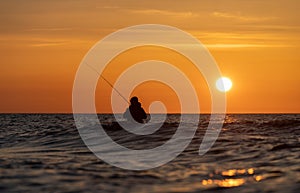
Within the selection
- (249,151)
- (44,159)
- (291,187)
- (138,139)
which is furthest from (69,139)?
(291,187)

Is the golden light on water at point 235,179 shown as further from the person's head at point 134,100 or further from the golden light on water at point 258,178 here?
the person's head at point 134,100

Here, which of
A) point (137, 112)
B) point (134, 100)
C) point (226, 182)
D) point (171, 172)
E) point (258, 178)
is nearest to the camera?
point (226, 182)

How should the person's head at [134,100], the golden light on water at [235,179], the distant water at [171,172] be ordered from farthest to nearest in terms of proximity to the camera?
the person's head at [134,100] < the golden light on water at [235,179] < the distant water at [171,172]

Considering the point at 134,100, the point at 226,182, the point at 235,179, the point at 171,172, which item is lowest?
the point at 226,182

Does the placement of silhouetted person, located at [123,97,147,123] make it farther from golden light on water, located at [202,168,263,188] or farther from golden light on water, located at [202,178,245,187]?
golden light on water, located at [202,178,245,187]

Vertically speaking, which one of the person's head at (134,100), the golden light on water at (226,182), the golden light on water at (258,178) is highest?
the person's head at (134,100)

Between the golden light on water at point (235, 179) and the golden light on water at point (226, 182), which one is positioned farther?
the golden light on water at point (235, 179)

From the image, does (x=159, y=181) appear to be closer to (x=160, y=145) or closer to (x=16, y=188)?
(x=16, y=188)

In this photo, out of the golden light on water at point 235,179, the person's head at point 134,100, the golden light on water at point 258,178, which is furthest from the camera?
the person's head at point 134,100

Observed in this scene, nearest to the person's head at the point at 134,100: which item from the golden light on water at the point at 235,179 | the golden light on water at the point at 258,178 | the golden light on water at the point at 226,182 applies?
the golden light on water at the point at 235,179

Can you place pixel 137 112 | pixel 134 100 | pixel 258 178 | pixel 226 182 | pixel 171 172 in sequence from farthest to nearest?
1. pixel 137 112
2. pixel 134 100
3. pixel 171 172
4. pixel 258 178
5. pixel 226 182

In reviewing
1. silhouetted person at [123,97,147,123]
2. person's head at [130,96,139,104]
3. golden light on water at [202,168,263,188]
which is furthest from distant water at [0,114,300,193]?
silhouetted person at [123,97,147,123]

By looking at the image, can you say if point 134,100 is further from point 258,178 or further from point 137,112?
point 258,178

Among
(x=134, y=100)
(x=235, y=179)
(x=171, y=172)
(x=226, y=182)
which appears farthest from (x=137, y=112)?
(x=226, y=182)
